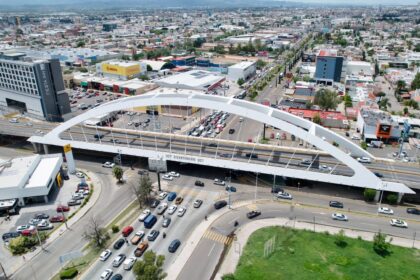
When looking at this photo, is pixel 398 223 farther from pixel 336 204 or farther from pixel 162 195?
pixel 162 195

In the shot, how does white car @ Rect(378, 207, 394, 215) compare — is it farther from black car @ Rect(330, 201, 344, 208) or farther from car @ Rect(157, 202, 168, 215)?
car @ Rect(157, 202, 168, 215)

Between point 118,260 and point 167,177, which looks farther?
point 167,177

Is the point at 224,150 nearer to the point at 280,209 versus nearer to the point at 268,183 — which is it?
the point at 268,183

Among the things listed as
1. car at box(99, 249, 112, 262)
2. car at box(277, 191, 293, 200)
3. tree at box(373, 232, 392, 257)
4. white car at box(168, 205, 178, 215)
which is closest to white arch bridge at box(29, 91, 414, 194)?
car at box(277, 191, 293, 200)

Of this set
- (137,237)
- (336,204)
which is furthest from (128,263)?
(336,204)

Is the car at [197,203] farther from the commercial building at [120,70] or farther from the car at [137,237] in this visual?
the commercial building at [120,70]

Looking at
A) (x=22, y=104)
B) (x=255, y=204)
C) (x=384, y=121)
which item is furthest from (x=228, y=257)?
(x=22, y=104)
